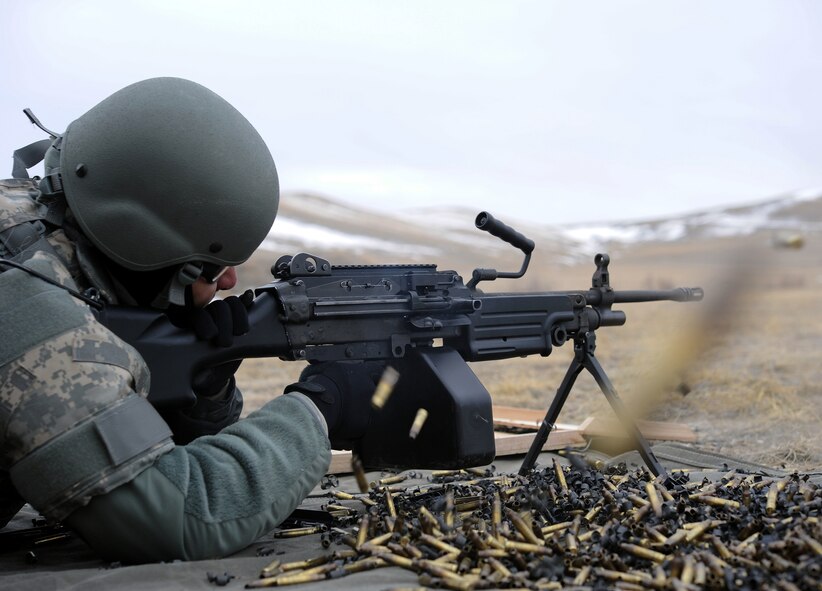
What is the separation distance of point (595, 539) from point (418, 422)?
1.21m

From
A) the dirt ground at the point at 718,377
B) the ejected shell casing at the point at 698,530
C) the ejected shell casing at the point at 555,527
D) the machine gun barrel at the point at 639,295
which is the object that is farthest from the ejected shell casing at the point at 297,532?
the dirt ground at the point at 718,377

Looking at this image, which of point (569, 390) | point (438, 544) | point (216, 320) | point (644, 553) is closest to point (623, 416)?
point (569, 390)

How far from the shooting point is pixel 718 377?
993cm

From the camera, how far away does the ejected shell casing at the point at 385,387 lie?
4336 millimetres

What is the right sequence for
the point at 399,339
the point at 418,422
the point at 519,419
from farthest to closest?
the point at 519,419 < the point at 399,339 < the point at 418,422

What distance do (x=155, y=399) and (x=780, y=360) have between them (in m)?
10.5

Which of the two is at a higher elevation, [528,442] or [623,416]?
[623,416]

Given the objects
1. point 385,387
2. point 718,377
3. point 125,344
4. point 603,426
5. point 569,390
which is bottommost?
point 718,377

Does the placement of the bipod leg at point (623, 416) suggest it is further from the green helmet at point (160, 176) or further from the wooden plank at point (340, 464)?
the green helmet at point (160, 176)

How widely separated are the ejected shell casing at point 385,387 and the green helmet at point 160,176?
3.51ft

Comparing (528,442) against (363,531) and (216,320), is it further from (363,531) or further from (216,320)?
(216,320)

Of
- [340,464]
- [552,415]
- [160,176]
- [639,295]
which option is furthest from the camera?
[340,464]

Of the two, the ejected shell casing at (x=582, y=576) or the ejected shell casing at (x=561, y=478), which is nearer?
the ejected shell casing at (x=582, y=576)

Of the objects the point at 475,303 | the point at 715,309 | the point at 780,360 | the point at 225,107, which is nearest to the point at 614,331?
the point at 780,360
